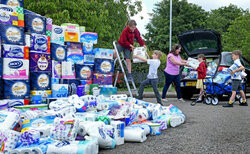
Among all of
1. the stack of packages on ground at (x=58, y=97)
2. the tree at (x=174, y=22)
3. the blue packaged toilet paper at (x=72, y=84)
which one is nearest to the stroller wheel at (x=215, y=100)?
the stack of packages on ground at (x=58, y=97)

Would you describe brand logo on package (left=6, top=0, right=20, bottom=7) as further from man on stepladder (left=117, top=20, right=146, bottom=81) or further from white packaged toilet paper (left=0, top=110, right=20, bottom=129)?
man on stepladder (left=117, top=20, right=146, bottom=81)

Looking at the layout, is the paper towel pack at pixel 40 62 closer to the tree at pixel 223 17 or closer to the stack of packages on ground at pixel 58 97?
the stack of packages on ground at pixel 58 97

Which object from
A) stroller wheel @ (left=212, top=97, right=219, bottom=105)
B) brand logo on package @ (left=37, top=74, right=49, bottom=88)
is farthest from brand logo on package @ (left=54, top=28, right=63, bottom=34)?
stroller wheel @ (left=212, top=97, right=219, bottom=105)

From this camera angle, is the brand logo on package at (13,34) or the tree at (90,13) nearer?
the brand logo on package at (13,34)

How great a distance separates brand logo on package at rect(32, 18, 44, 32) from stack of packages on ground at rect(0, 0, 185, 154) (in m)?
0.02

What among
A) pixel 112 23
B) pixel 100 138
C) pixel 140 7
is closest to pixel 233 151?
pixel 100 138

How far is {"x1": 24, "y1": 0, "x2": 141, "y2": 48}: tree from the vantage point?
540 inches

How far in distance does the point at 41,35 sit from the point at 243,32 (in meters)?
36.4

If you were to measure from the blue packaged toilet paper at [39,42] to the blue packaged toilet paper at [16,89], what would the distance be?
687mm

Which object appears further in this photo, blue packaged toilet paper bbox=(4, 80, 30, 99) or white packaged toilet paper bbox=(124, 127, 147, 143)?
blue packaged toilet paper bbox=(4, 80, 30, 99)

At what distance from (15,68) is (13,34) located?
646 mm

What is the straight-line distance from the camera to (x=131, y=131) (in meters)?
3.74

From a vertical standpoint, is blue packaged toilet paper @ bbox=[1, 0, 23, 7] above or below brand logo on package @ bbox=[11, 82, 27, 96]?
above

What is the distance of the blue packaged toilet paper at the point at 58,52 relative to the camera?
18.5 feet
